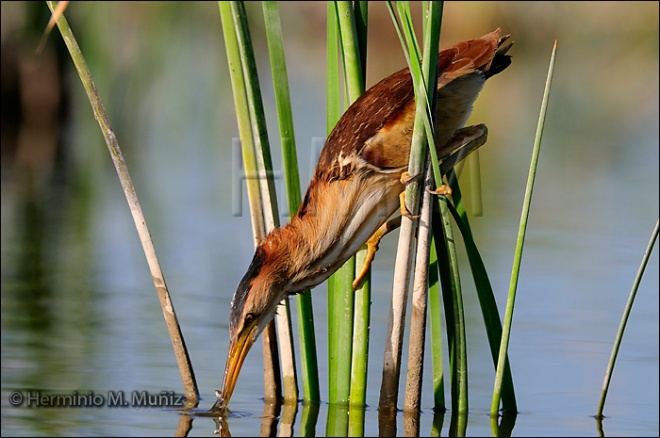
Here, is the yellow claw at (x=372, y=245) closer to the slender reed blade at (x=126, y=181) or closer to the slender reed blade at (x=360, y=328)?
the slender reed blade at (x=360, y=328)

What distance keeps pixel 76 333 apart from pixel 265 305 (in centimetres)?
201

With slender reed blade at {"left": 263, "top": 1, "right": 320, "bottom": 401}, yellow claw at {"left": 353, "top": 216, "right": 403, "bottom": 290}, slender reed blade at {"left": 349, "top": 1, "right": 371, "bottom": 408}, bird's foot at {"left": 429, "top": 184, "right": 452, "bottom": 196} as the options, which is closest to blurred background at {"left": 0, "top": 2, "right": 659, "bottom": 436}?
slender reed blade at {"left": 349, "top": 1, "right": 371, "bottom": 408}

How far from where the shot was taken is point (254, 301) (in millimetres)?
3051

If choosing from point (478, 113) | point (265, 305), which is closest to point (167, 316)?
point (265, 305)

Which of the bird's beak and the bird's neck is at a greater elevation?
the bird's neck

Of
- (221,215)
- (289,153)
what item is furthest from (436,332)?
(221,215)

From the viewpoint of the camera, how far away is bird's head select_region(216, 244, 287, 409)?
10.0 feet

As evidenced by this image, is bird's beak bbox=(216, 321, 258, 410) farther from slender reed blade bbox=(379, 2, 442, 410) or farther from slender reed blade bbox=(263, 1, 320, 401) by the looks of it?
slender reed blade bbox=(379, 2, 442, 410)

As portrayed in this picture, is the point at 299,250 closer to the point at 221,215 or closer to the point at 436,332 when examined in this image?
the point at 436,332

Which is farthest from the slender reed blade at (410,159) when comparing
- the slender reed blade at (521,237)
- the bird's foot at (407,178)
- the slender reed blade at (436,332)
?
the slender reed blade at (521,237)

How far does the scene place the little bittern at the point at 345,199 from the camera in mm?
3092

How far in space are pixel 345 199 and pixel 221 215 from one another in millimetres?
4690

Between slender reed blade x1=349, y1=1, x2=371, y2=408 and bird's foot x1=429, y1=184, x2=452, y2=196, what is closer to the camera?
bird's foot x1=429, y1=184, x2=452, y2=196

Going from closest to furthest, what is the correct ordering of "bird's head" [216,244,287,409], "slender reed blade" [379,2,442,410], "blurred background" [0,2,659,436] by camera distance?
1. "slender reed blade" [379,2,442,410]
2. "bird's head" [216,244,287,409]
3. "blurred background" [0,2,659,436]
